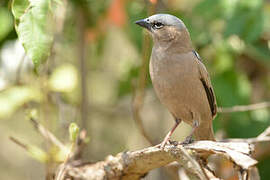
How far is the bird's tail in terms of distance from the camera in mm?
4035

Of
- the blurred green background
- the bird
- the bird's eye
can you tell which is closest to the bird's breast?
the bird

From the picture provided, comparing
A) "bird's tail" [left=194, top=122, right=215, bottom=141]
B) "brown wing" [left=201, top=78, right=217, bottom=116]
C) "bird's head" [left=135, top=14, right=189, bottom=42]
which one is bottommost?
"bird's tail" [left=194, top=122, right=215, bottom=141]

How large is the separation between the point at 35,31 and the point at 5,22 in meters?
1.52

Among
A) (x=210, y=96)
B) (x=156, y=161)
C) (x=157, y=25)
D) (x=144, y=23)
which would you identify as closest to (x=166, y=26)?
(x=157, y=25)

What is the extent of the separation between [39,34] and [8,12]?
5.75 ft

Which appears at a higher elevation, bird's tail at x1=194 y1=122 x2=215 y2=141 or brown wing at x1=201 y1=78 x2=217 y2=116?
brown wing at x1=201 y1=78 x2=217 y2=116

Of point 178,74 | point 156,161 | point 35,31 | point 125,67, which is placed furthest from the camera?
point 125,67

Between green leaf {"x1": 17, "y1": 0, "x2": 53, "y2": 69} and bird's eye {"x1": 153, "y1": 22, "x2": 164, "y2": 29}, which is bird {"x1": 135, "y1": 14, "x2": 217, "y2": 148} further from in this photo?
green leaf {"x1": 17, "y1": 0, "x2": 53, "y2": 69}

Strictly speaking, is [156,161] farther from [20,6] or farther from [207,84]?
[20,6]

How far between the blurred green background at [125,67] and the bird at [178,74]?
0.11m

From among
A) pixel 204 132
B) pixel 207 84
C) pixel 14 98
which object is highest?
pixel 14 98

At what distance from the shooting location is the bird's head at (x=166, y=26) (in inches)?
150

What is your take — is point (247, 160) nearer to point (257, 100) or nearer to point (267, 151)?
point (267, 151)

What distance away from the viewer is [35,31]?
262 centimetres
